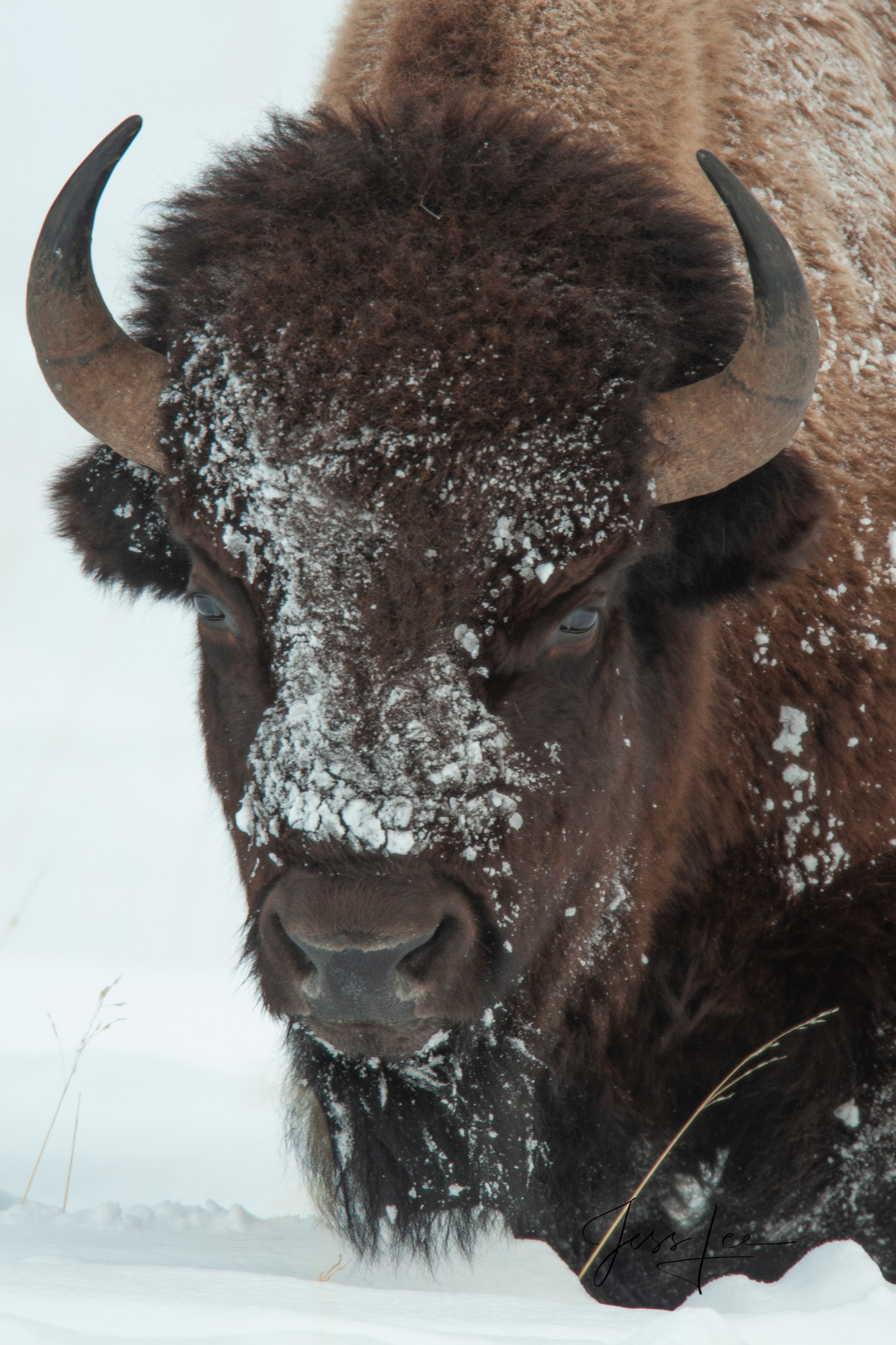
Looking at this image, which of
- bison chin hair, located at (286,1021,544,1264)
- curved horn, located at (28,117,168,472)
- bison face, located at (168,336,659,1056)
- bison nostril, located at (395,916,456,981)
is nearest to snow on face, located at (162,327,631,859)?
bison face, located at (168,336,659,1056)

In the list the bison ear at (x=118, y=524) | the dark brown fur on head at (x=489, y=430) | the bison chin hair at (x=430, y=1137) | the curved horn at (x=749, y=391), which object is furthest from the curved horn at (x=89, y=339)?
the bison chin hair at (x=430, y=1137)

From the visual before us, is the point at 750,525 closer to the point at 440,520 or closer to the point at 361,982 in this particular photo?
the point at 440,520

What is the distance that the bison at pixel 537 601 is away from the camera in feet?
7.94

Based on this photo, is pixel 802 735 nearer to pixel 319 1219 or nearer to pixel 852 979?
pixel 852 979

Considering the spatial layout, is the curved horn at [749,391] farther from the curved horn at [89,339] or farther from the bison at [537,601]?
the curved horn at [89,339]

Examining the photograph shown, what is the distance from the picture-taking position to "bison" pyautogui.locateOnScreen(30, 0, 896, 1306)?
2.42m

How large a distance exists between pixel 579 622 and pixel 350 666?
20.9 inches

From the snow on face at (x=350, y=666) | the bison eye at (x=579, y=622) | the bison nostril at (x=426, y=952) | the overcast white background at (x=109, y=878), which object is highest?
the snow on face at (x=350, y=666)

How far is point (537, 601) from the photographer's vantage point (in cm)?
249

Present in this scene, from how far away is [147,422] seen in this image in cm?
280

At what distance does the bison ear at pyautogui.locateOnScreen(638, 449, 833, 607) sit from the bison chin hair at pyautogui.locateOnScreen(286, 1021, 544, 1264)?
114 cm

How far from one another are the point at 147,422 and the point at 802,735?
1784 millimetres

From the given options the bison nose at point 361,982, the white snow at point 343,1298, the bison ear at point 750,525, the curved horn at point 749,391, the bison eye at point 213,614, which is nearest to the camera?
the white snow at point 343,1298
